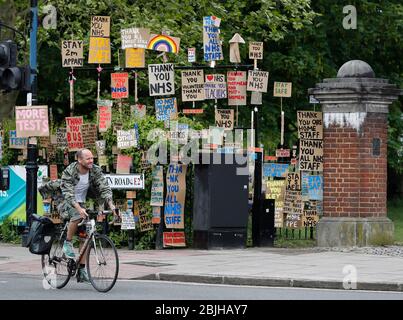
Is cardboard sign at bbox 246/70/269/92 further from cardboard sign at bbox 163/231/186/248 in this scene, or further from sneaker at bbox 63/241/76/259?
sneaker at bbox 63/241/76/259

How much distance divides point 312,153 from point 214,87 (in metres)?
2.48

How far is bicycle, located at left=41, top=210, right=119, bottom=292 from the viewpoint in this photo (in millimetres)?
13117

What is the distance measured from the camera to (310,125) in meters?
19.7

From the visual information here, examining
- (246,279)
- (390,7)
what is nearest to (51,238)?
(246,279)

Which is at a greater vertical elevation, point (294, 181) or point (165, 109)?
point (165, 109)

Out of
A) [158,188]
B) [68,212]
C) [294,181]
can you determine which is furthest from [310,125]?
[68,212]

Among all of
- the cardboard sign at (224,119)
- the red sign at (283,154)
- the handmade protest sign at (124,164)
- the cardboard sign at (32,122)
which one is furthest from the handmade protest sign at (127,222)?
the red sign at (283,154)

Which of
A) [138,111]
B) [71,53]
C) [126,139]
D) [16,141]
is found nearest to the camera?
[126,139]

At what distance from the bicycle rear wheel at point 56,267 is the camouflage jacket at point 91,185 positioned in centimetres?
75

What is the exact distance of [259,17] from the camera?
27.2 metres

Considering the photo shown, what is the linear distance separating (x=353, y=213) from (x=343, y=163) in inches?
36.2

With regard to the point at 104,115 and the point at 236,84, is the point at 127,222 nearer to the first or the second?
the point at 104,115

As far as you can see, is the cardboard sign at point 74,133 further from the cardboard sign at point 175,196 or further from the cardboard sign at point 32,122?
the cardboard sign at point 175,196
